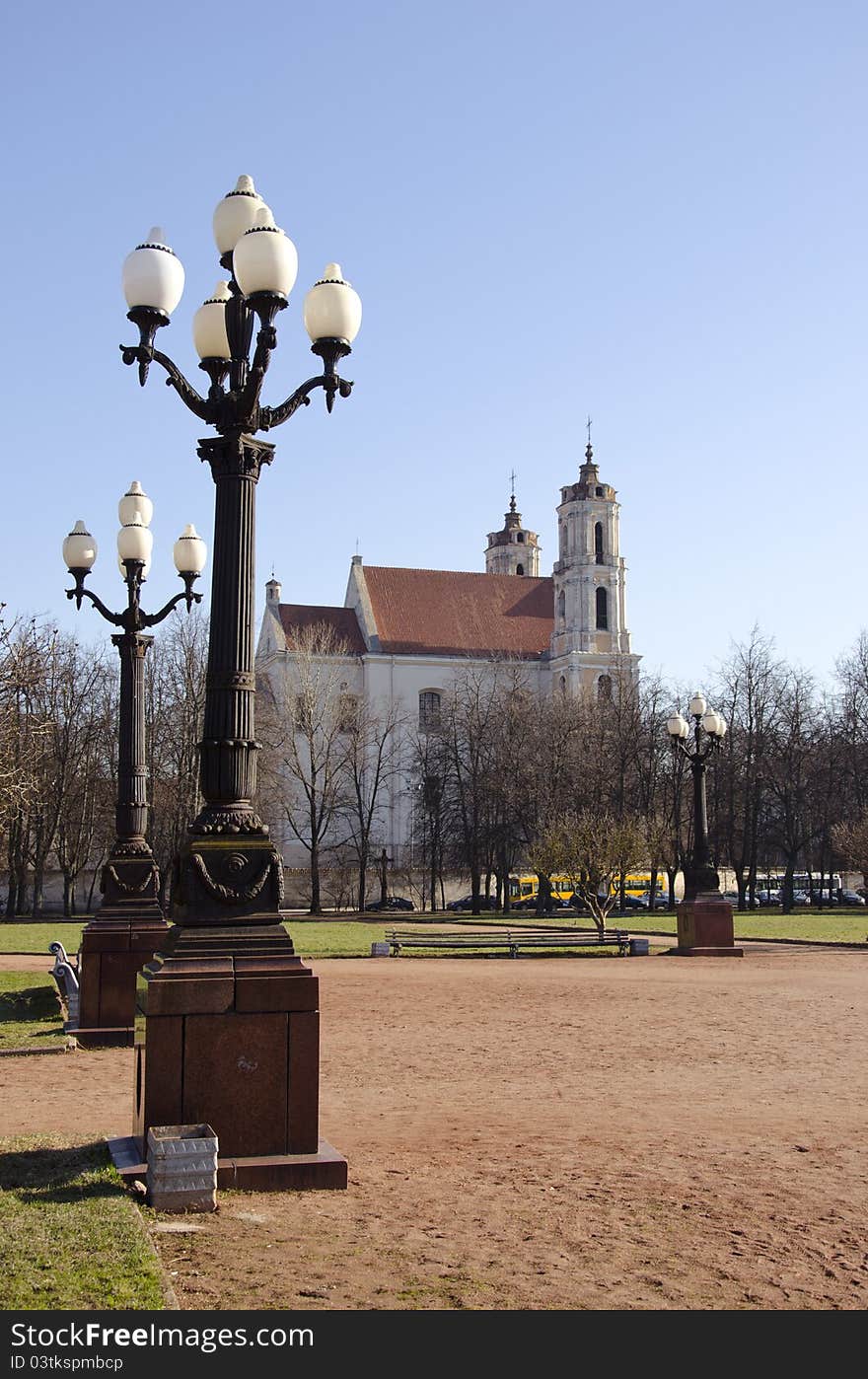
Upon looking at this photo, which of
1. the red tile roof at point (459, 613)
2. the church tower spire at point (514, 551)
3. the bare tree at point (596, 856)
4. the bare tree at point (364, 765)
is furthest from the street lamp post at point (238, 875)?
the church tower spire at point (514, 551)

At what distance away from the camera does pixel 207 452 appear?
27.2ft

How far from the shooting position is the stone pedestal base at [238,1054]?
290 inches

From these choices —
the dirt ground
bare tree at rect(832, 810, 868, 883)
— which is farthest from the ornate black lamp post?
bare tree at rect(832, 810, 868, 883)

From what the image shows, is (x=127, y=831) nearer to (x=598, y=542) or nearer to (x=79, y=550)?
(x=79, y=550)

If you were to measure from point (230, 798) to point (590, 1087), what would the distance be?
15.8 ft

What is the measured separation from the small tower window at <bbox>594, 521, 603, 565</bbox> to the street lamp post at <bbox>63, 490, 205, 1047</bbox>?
68.2 meters

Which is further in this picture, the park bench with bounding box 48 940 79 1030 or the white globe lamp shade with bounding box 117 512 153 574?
the white globe lamp shade with bounding box 117 512 153 574

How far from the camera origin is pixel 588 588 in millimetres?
81812

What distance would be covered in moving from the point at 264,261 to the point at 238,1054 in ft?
15.2

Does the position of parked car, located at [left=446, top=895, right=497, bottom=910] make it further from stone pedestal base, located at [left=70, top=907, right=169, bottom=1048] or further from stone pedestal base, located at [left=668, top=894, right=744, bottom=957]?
stone pedestal base, located at [left=70, top=907, right=169, bottom=1048]

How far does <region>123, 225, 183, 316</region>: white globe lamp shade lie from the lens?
8.63 m

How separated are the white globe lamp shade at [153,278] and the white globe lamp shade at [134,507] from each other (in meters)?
6.44

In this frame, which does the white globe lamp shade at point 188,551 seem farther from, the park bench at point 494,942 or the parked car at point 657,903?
the parked car at point 657,903

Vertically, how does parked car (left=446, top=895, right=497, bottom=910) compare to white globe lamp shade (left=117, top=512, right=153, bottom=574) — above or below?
below
